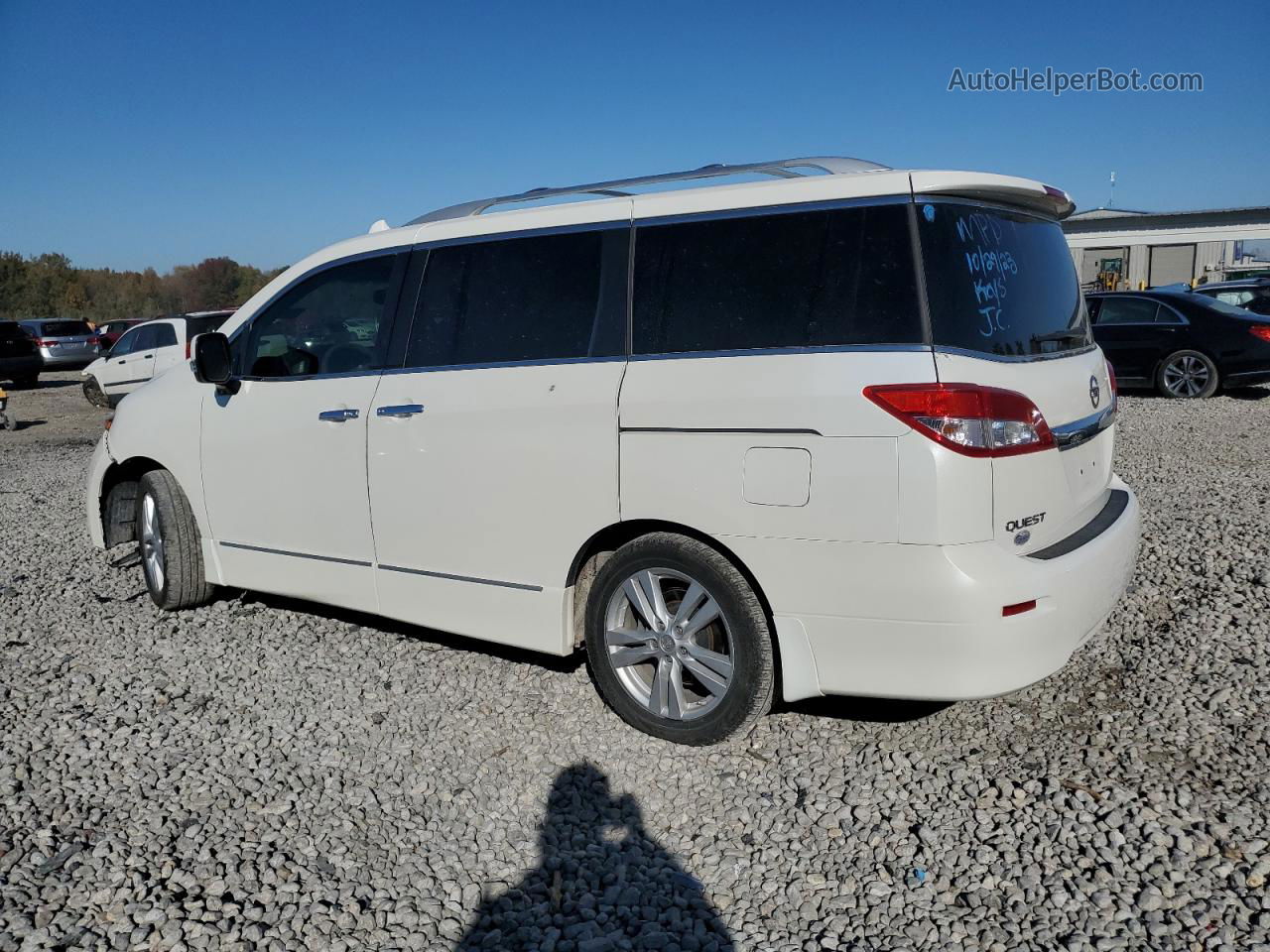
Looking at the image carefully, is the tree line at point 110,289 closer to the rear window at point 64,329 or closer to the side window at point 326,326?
the rear window at point 64,329

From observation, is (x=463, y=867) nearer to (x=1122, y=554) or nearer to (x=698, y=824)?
(x=698, y=824)

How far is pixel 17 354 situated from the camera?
2342 cm

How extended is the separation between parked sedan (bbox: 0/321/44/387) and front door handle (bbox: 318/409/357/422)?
74.5ft

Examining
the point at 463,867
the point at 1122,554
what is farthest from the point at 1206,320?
the point at 463,867

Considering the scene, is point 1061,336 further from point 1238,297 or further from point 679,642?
point 1238,297

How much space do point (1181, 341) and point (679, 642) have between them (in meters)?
12.7

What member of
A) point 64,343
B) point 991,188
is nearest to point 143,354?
point 64,343

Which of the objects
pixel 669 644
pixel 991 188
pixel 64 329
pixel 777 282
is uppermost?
pixel 991 188

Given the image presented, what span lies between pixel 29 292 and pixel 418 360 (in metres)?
60.7

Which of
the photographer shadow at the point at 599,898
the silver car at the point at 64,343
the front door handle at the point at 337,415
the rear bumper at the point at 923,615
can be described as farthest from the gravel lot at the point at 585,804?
the silver car at the point at 64,343

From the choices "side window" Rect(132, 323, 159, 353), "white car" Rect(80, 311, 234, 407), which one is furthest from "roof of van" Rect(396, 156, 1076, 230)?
"side window" Rect(132, 323, 159, 353)

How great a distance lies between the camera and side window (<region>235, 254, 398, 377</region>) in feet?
15.1

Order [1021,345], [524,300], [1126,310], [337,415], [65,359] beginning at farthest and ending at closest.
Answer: [65,359], [1126,310], [337,415], [524,300], [1021,345]

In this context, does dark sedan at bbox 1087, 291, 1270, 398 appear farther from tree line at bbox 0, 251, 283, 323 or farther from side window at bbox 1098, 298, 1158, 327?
tree line at bbox 0, 251, 283, 323
